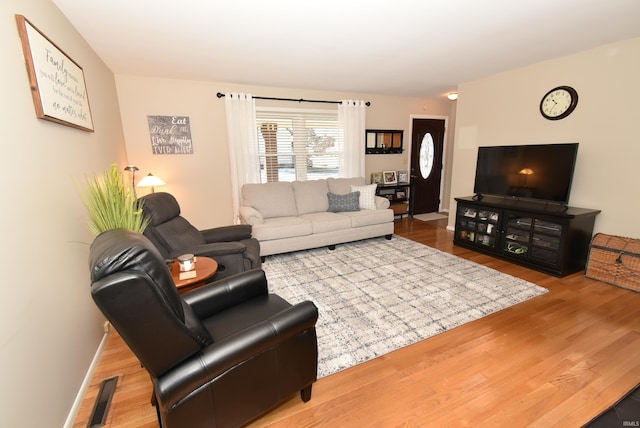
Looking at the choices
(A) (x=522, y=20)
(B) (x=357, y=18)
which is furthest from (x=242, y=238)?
(A) (x=522, y=20)

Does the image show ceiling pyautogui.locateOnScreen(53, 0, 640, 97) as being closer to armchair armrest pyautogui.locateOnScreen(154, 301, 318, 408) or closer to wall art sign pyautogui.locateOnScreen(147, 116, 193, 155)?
wall art sign pyautogui.locateOnScreen(147, 116, 193, 155)

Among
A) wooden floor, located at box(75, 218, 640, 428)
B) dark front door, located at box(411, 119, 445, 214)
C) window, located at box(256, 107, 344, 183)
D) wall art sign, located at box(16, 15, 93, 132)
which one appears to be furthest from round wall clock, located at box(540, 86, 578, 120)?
wall art sign, located at box(16, 15, 93, 132)

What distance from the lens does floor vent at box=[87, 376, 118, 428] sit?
1.44m

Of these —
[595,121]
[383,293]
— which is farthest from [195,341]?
[595,121]

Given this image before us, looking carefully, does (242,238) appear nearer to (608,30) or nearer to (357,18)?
(357,18)

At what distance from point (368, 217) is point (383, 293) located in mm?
1584

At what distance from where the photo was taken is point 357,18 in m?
2.17

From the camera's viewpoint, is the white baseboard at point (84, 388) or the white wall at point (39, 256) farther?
the white baseboard at point (84, 388)

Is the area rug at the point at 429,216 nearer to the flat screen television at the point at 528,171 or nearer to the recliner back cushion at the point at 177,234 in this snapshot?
the flat screen television at the point at 528,171

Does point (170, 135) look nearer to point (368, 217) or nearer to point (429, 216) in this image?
point (368, 217)

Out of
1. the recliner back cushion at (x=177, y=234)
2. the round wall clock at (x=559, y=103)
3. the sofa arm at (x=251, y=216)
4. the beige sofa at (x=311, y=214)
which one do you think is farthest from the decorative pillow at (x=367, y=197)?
the recliner back cushion at (x=177, y=234)

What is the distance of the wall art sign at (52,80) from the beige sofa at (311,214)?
201cm

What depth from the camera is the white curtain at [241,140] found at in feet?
13.7

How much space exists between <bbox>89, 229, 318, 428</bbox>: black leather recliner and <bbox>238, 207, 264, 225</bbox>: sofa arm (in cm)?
207
